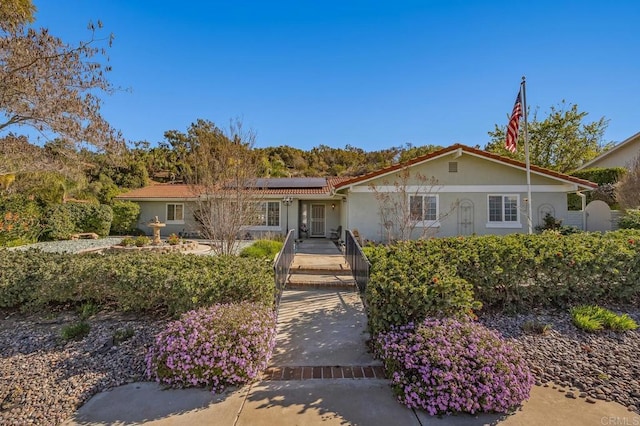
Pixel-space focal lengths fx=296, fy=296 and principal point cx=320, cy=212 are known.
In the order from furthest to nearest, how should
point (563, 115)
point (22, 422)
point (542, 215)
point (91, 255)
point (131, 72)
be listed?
point (563, 115) < point (542, 215) < point (131, 72) < point (91, 255) < point (22, 422)

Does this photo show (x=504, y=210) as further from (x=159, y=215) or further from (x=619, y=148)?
(x=159, y=215)

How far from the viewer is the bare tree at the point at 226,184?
843 centimetres

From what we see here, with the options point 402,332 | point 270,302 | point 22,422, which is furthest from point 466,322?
point 22,422

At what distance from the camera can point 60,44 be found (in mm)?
8023

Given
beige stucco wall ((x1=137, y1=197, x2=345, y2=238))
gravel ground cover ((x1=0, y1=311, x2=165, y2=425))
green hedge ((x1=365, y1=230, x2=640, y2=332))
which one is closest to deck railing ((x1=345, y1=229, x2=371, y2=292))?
green hedge ((x1=365, y1=230, x2=640, y2=332))

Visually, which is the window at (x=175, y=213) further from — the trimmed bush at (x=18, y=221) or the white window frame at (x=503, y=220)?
the white window frame at (x=503, y=220)

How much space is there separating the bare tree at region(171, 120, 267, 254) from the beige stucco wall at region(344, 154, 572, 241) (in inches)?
241

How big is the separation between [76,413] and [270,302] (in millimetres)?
2423

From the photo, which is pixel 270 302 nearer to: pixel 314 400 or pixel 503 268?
pixel 314 400

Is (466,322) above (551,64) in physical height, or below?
below

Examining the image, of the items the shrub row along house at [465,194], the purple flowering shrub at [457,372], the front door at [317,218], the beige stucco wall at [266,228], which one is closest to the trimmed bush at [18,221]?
the beige stucco wall at [266,228]

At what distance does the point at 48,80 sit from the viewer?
8094 mm

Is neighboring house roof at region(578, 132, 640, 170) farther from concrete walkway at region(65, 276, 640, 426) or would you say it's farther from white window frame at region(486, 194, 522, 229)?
concrete walkway at region(65, 276, 640, 426)

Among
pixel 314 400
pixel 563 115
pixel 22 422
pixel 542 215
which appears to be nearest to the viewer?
pixel 22 422
